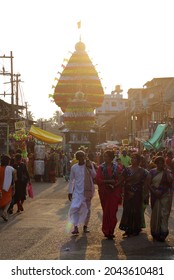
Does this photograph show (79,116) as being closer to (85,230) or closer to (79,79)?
(79,79)

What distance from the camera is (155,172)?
12.4 metres

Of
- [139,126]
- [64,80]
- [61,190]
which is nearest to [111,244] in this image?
[61,190]

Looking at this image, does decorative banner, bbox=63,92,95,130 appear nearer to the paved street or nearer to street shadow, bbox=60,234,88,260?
the paved street

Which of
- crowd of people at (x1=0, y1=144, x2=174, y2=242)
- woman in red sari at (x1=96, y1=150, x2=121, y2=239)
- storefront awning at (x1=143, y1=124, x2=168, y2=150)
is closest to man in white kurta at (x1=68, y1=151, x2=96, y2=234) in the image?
crowd of people at (x1=0, y1=144, x2=174, y2=242)

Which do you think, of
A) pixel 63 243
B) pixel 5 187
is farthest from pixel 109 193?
pixel 5 187

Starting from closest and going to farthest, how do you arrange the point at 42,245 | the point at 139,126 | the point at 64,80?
the point at 42,245 < the point at 139,126 < the point at 64,80

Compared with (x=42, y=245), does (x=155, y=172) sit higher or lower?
higher

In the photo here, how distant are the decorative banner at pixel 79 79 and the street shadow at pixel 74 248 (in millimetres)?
65407

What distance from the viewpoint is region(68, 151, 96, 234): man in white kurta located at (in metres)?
13.2

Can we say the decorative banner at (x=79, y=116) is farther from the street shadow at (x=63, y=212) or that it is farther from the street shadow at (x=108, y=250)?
the street shadow at (x=108, y=250)

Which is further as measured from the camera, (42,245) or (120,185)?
(120,185)

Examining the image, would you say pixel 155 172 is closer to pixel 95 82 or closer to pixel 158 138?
pixel 158 138

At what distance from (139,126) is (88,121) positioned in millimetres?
7781

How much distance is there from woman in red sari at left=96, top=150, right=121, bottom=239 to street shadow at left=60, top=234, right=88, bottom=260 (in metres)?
0.49
